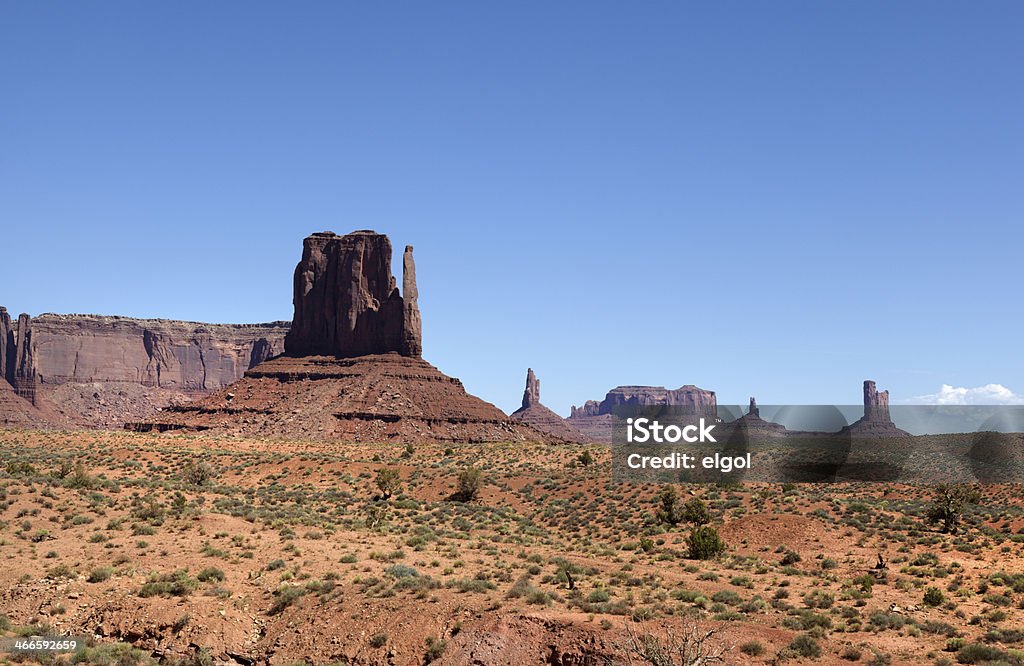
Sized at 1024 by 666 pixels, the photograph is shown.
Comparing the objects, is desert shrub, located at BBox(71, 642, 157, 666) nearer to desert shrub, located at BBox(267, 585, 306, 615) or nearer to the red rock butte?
desert shrub, located at BBox(267, 585, 306, 615)

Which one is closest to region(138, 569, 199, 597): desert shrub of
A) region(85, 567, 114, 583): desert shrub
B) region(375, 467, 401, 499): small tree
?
region(85, 567, 114, 583): desert shrub

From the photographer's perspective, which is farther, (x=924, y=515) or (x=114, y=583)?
(x=924, y=515)

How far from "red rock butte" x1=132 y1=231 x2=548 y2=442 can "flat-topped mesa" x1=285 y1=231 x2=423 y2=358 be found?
141mm

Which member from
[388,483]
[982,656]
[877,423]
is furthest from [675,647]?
[877,423]

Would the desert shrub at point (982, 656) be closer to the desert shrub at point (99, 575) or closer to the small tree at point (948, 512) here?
the small tree at point (948, 512)

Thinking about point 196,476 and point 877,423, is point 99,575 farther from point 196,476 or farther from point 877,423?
point 877,423

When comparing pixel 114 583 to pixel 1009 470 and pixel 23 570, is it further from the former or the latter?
pixel 1009 470

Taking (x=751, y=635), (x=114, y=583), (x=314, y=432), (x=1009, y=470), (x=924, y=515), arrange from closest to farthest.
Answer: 1. (x=751, y=635)
2. (x=114, y=583)
3. (x=924, y=515)
4. (x=1009, y=470)
5. (x=314, y=432)

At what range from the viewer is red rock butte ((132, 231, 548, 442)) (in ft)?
331

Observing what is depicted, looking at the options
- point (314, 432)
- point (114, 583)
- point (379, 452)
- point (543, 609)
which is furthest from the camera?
point (314, 432)

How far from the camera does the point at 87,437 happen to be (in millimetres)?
81312

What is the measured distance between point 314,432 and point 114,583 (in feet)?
233

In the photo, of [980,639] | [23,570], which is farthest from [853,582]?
[23,570]

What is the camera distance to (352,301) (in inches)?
4850
